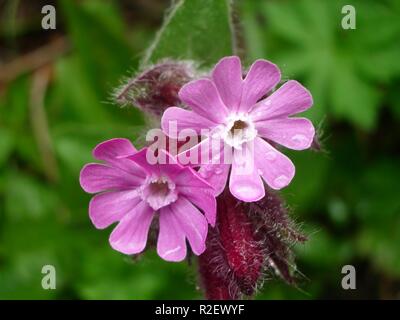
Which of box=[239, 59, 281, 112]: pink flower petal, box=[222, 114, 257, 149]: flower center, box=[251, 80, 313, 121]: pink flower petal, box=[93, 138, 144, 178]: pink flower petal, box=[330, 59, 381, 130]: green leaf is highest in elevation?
box=[330, 59, 381, 130]: green leaf

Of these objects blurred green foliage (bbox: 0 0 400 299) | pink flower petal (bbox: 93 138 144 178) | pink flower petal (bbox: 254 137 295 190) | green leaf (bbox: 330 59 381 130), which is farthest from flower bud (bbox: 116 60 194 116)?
green leaf (bbox: 330 59 381 130)

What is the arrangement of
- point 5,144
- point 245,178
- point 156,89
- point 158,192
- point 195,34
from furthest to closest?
1. point 5,144
2. point 195,34
3. point 156,89
4. point 158,192
5. point 245,178

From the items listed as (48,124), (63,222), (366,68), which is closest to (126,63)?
(48,124)

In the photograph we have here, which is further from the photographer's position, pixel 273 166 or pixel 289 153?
pixel 289 153

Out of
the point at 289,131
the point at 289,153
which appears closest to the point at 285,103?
the point at 289,131

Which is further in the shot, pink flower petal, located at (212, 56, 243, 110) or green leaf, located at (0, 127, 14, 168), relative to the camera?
green leaf, located at (0, 127, 14, 168)

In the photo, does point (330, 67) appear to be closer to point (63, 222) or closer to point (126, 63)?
point (126, 63)

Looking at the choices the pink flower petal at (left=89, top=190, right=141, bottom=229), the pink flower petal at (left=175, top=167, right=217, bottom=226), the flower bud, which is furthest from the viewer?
the flower bud

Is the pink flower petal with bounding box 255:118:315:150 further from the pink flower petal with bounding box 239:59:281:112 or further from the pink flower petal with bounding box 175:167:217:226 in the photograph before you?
the pink flower petal with bounding box 175:167:217:226

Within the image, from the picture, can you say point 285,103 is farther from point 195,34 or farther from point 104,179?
point 195,34

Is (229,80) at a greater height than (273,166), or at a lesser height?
greater
